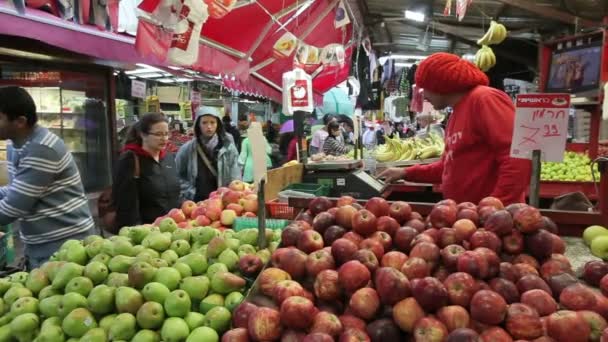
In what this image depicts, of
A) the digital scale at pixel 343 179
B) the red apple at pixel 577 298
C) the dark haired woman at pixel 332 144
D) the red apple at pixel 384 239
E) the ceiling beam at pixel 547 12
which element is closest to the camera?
the red apple at pixel 577 298

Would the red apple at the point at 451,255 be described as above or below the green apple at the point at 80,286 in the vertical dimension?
above

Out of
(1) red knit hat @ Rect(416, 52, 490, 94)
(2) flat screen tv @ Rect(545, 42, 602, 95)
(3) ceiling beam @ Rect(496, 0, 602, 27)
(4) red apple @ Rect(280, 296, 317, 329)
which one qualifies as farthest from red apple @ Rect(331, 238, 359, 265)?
(3) ceiling beam @ Rect(496, 0, 602, 27)

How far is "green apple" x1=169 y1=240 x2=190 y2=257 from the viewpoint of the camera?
2.09 meters

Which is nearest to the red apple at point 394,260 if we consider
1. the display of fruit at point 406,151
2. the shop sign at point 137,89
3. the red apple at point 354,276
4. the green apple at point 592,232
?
the red apple at point 354,276

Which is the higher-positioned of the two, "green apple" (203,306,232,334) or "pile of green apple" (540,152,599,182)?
"pile of green apple" (540,152,599,182)

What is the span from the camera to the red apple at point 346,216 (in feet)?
5.82

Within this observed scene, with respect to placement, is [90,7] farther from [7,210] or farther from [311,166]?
[311,166]

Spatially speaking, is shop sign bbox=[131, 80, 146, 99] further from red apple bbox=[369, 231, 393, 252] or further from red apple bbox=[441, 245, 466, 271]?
red apple bbox=[441, 245, 466, 271]

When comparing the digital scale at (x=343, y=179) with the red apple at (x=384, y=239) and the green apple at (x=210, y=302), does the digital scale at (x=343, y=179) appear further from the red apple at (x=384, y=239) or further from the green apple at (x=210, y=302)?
the green apple at (x=210, y=302)

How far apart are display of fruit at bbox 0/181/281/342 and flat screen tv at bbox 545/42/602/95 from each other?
16.5 feet

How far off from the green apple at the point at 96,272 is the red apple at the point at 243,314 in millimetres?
655

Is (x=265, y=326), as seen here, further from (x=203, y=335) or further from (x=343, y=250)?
(x=343, y=250)

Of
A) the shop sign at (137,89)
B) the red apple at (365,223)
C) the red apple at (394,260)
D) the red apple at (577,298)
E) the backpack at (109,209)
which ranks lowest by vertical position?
the backpack at (109,209)

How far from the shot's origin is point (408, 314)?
1295mm
